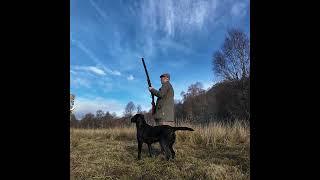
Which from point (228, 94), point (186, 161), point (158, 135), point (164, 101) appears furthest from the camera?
point (228, 94)

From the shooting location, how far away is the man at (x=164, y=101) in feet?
27.5

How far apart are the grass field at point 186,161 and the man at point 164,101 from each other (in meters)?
0.89

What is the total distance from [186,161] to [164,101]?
205 centimetres

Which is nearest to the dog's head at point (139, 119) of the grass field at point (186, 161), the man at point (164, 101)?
the man at point (164, 101)

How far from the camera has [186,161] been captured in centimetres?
686

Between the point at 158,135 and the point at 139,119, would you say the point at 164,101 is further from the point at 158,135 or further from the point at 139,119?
the point at 158,135

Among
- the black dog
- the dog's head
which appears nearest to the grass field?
the black dog

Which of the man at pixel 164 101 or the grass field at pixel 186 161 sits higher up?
the man at pixel 164 101

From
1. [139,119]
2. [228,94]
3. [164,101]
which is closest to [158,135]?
[139,119]

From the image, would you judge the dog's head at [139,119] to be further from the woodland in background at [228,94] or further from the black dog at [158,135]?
the woodland in background at [228,94]

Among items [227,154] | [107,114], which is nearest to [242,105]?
[107,114]

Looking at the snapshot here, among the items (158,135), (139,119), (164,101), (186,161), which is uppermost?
(164,101)
